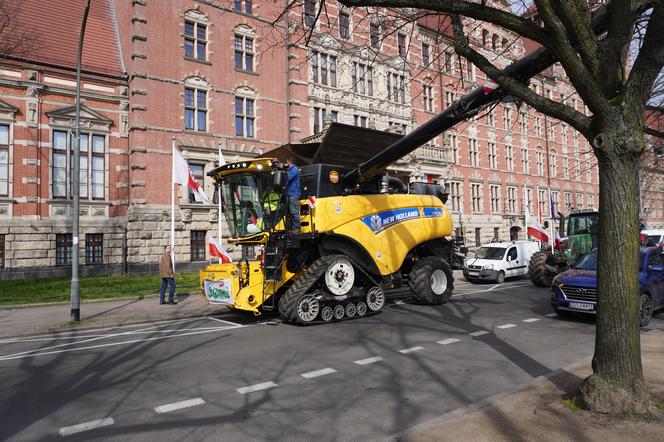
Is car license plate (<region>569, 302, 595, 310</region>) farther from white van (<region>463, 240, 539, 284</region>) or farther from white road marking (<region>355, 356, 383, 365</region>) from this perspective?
white van (<region>463, 240, 539, 284</region>)

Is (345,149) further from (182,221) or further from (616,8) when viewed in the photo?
(182,221)

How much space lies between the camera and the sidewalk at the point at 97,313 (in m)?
11.8

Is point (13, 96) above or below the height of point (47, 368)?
above

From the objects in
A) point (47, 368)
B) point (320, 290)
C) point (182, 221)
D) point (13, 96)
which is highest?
point (13, 96)

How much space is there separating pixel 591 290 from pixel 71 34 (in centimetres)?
2829

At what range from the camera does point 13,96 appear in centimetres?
2170

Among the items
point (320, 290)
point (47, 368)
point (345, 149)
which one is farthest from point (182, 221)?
point (47, 368)

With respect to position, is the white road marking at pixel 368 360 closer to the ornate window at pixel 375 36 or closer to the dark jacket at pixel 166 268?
the ornate window at pixel 375 36

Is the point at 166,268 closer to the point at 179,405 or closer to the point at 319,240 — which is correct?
the point at 319,240

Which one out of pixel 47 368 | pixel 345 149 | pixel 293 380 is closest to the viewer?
pixel 293 380

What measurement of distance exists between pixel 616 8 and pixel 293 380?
19.8 feet

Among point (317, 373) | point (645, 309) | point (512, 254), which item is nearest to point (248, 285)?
point (317, 373)

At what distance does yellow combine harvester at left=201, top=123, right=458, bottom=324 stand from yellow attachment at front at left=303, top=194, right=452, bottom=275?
27mm

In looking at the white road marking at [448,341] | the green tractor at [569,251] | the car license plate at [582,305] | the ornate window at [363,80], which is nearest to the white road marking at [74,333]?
the white road marking at [448,341]
